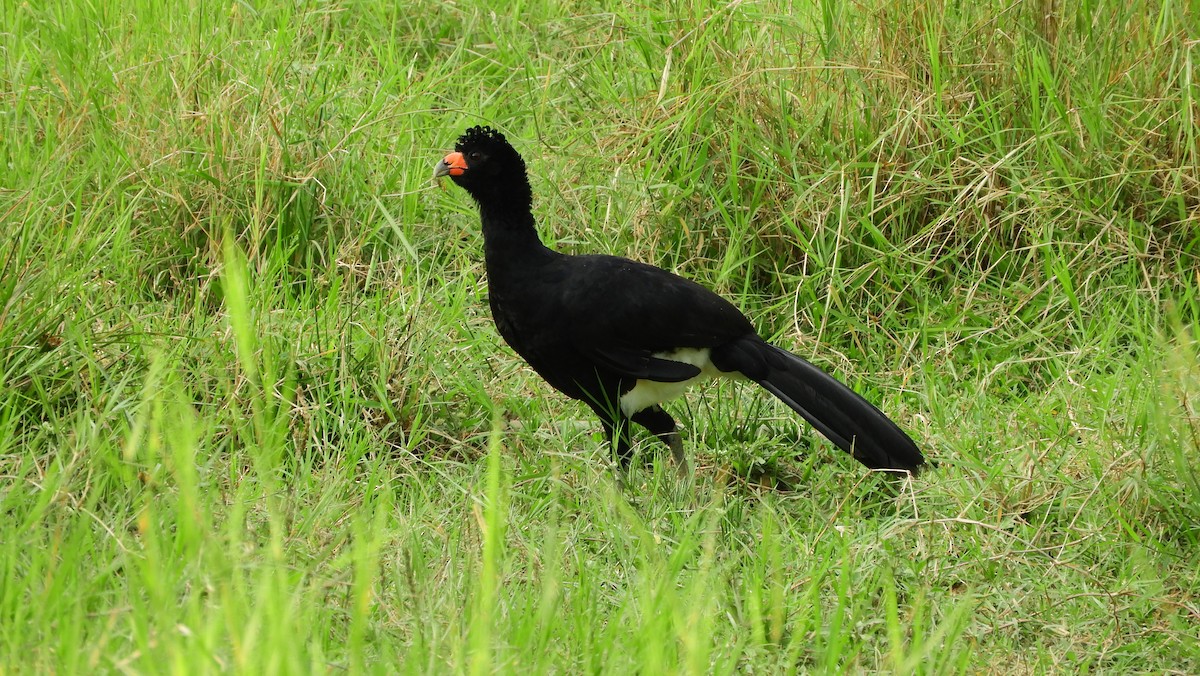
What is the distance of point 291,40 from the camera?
595 cm

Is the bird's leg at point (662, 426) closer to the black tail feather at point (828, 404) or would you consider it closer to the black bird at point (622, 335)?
the black bird at point (622, 335)

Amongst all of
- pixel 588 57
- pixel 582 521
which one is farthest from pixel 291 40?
pixel 582 521

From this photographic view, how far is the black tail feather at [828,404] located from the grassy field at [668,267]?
13 cm

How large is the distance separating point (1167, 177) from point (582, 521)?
265 centimetres

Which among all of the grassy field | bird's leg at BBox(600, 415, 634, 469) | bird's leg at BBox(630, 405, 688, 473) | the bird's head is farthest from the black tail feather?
the bird's head

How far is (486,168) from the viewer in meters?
4.50

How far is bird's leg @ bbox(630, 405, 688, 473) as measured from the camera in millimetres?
4457

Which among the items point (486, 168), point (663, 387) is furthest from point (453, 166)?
point (663, 387)

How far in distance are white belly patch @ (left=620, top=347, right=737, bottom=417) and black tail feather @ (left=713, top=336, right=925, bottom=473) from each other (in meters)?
0.05

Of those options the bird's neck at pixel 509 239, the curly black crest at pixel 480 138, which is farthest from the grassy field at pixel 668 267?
the curly black crest at pixel 480 138

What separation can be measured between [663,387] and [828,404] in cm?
54

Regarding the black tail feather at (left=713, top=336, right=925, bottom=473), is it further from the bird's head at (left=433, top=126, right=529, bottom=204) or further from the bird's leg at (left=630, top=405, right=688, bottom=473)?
the bird's head at (left=433, top=126, right=529, bottom=204)

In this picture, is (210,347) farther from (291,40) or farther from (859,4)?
(859,4)

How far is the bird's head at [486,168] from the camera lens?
4496 millimetres
